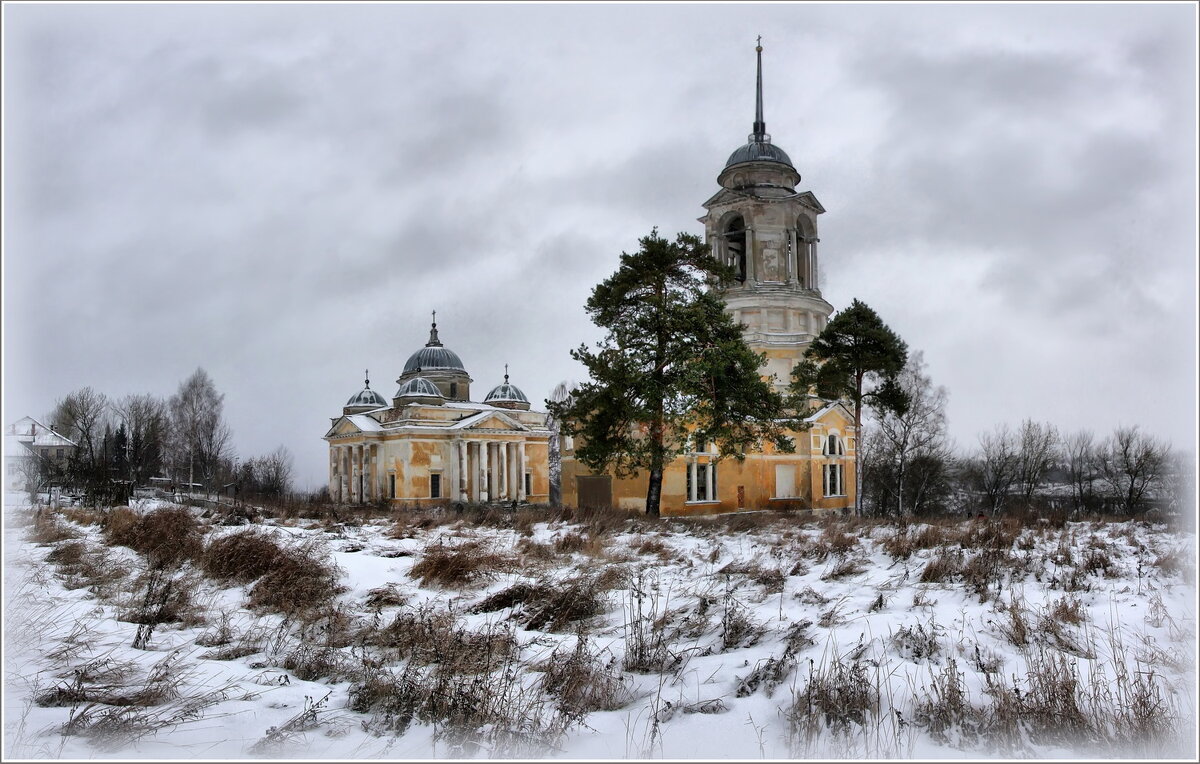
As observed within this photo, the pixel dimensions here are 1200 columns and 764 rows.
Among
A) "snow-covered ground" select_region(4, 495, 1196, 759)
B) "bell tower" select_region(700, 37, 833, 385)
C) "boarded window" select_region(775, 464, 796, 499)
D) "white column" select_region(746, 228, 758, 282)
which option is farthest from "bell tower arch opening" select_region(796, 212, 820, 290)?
"snow-covered ground" select_region(4, 495, 1196, 759)

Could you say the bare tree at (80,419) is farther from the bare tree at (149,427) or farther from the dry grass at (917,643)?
the dry grass at (917,643)

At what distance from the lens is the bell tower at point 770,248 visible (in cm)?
3434

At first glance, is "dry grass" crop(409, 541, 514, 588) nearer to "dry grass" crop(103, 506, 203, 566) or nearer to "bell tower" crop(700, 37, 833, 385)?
"dry grass" crop(103, 506, 203, 566)

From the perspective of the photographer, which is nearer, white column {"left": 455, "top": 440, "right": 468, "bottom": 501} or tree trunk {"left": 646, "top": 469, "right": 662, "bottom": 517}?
tree trunk {"left": 646, "top": 469, "right": 662, "bottom": 517}

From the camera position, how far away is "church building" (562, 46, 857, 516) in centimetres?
2964

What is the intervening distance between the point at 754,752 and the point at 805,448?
2877 centimetres

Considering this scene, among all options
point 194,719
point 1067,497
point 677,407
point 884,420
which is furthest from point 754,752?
point 1067,497

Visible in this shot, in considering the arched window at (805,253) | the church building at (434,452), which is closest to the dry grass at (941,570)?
the arched window at (805,253)

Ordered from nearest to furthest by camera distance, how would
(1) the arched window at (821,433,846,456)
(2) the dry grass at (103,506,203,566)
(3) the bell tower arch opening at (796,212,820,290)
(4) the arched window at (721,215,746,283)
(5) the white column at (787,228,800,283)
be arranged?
1. (2) the dry grass at (103,506,203,566)
2. (1) the arched window at (821,433,846,456)
3. (5) the white column at (787,228,800,283)
4. (4) the arched window at (721,215,746,283)
5. (3) the bell tower arch opening at (796,212,820,290)

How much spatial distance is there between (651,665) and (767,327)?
29.9m

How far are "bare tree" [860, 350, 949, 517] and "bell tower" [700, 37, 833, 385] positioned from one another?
6.10 m

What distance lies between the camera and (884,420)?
39.1 metres

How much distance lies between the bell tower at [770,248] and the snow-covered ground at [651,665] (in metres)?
25.0

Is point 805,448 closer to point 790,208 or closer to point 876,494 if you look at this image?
point 790,208
